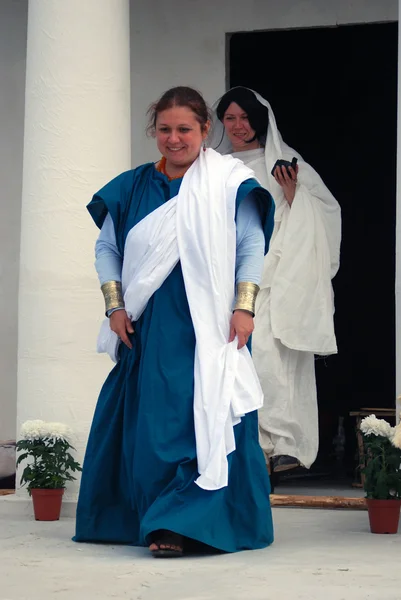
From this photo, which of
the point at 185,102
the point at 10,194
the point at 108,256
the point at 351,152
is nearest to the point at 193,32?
the point at 10,194

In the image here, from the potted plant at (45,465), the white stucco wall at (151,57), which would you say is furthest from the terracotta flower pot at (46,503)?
the white stucco wall at (151,57)

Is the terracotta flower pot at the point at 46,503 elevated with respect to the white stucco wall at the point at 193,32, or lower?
lower

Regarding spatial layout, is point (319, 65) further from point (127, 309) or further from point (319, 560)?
point (319, 560)

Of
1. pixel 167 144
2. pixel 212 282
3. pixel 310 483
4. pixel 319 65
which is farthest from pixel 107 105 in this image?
pixel 319 65

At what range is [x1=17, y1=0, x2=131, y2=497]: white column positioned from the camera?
22.0ft

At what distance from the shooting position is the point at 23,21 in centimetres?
866

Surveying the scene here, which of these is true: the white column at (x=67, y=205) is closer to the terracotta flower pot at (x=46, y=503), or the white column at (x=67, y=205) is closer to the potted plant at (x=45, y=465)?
the potted plant at (x=45, y=465)

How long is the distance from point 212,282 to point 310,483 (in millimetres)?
2906

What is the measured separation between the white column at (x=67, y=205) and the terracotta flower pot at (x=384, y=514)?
1.54 metres

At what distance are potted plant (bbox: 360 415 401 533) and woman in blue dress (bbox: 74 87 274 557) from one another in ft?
1.89

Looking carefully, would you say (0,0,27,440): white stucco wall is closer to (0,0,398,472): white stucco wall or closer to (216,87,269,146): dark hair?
(0,0,398,472): white stucco wall

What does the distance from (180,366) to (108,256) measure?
0.60m

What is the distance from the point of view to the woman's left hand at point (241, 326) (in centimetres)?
550

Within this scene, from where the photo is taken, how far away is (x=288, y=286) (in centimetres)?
751
